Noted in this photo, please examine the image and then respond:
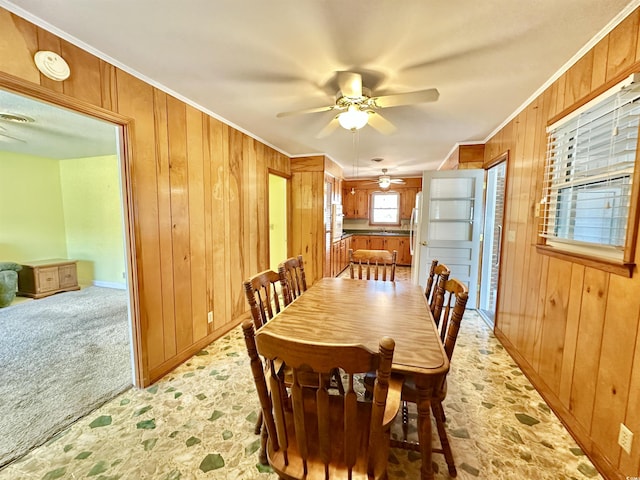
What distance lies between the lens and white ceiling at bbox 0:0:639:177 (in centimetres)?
132

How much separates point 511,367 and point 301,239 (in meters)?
3.27

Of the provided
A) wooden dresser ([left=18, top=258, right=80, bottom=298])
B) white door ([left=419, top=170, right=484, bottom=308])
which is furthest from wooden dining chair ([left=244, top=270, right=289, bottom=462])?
wooden dresser ([left=18, top=258, right=80, bottom=298])

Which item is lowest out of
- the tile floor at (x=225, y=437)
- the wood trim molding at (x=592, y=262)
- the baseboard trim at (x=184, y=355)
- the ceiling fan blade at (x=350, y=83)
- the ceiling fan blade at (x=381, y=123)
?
the tile floor at (x=225, y=437)

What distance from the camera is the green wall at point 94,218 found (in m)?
4.75

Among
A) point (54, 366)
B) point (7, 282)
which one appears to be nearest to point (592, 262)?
point (54, 366)

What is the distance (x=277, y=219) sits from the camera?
5145 mm

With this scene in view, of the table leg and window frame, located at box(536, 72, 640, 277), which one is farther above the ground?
window frame, located at box(536, 72, 640, 277)

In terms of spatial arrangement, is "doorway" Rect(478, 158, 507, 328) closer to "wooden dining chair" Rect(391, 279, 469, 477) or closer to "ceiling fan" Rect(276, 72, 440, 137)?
"ceiling fan" Rect(276, 72, 440, 137)

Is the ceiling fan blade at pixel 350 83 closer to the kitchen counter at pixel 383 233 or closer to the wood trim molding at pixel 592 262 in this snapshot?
the wood trim molding at pixel 592 262

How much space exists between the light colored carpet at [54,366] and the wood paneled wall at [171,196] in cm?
45

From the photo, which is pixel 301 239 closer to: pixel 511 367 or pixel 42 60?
pixel 511 367

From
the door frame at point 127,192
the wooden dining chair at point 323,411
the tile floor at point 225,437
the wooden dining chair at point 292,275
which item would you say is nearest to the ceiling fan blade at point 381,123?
the wooden dining chair at point 292,275

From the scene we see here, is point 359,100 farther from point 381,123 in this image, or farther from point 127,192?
point 127,192

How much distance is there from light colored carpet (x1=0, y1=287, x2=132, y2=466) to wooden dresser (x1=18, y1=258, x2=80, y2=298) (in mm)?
448
